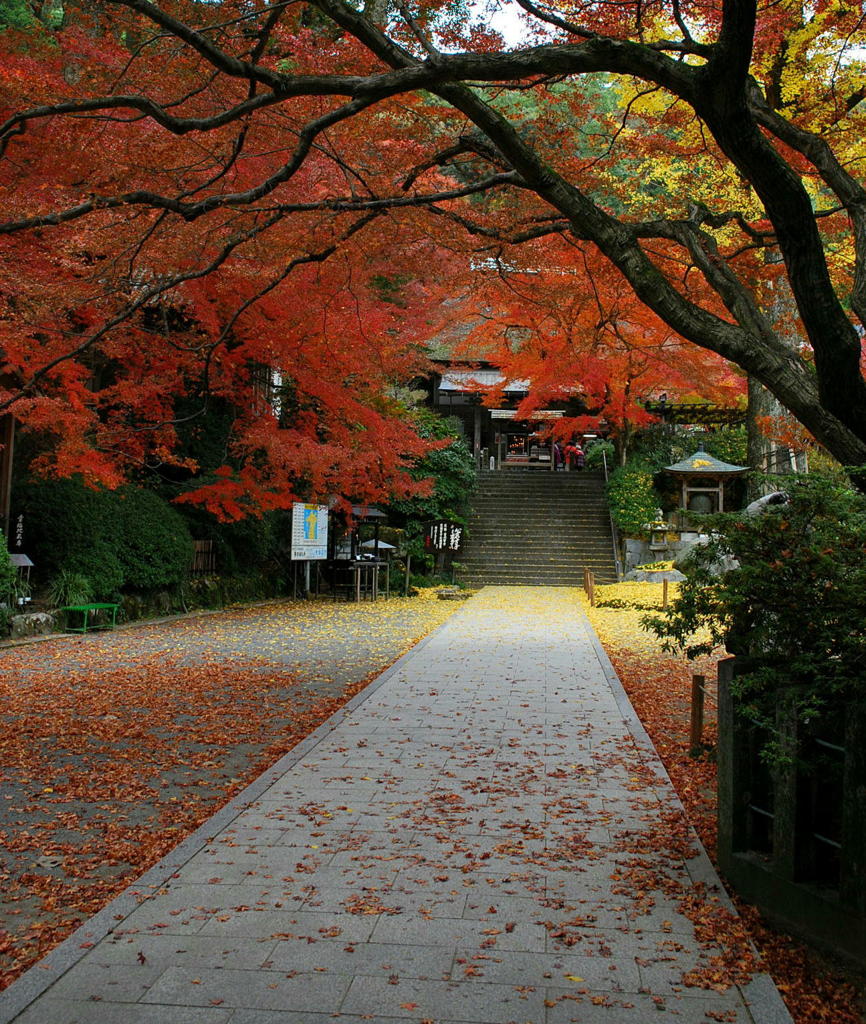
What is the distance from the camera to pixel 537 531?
2706 centimetres

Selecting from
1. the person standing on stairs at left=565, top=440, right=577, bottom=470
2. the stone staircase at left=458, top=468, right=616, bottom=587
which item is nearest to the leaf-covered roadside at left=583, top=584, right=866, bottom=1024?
the stone staircase at left=458, top=468, right=616, bottom=587

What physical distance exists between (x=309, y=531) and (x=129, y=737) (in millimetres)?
11232

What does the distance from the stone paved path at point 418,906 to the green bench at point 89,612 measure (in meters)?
7.58

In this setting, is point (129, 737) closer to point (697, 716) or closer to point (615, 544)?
point (697, 716)

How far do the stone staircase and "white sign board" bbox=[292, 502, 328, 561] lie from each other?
→ 22.1 ft

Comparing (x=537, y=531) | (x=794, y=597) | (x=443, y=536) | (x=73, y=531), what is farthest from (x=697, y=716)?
(x=537, y=531)

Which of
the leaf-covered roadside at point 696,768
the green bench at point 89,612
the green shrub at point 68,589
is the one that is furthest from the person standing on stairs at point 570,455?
the green shrub at point 68,589

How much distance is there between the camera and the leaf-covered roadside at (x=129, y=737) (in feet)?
13.7

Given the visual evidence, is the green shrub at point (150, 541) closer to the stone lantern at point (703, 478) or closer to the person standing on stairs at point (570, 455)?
the stone lantern at point (703, 478)

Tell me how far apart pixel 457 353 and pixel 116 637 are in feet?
56.9

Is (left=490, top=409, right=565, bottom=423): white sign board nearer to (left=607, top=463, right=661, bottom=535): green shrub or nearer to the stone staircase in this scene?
the stone staircase

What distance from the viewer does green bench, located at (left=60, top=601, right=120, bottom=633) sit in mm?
13023

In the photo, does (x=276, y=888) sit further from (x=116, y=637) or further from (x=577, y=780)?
(x=116, y=637)

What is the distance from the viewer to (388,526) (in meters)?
25.3
